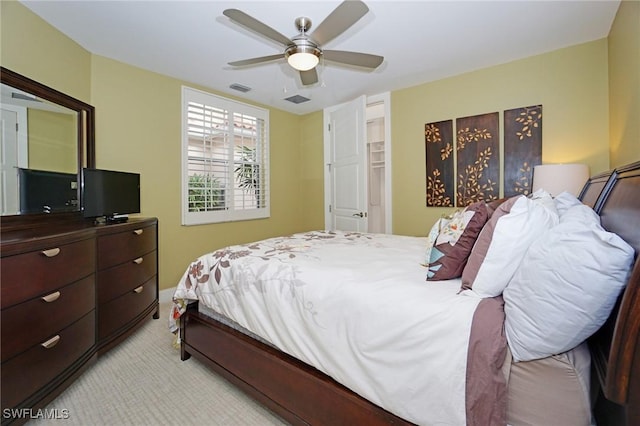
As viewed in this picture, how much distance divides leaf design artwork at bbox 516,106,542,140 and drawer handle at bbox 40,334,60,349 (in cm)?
405

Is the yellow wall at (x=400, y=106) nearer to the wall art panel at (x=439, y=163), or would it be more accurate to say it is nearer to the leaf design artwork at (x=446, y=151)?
the wall art panel at (x=439, y=163)

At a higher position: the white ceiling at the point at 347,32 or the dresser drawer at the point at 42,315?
the white ceiling at the point at 347,32

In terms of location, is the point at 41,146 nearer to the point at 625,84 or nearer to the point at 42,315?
the point at 42,315

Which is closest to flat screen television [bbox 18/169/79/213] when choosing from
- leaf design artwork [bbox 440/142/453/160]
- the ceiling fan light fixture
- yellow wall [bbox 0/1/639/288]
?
yellow wall [bbox 0/1/639/288]

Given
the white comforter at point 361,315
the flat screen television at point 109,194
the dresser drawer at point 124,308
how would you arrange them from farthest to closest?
the flat screen television at point 109,194 → the dresser drawer at point 124,308 → the white comforter at point 361,315

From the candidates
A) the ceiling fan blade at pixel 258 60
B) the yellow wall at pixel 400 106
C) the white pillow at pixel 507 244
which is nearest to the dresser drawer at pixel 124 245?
the yellow wall at pixel 400 106

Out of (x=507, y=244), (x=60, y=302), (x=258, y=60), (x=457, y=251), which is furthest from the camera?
(x=258, y=60)

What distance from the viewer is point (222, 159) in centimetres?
387

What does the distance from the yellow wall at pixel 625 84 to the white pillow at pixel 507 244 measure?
147 cm

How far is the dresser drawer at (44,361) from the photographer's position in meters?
1.40

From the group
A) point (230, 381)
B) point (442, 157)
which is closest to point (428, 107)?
point (442, 157)

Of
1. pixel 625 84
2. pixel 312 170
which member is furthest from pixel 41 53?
pixel 625 84

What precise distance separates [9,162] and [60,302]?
112cm

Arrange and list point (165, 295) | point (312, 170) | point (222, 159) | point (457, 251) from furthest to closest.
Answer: point (312, 170)
point (222, 159)
point (165, 295)
point (457, 251)
